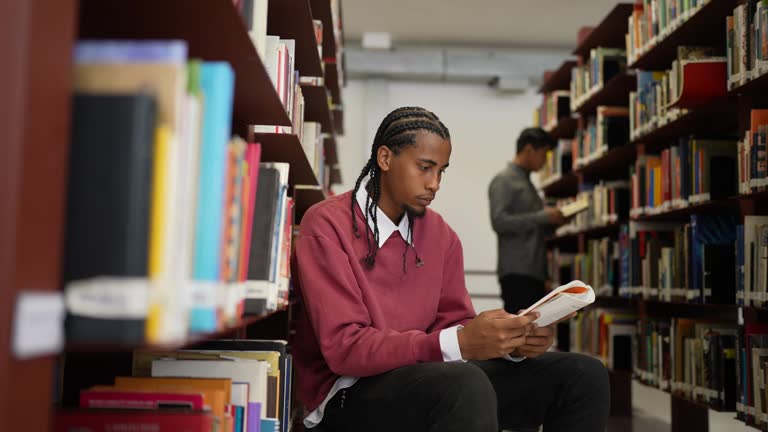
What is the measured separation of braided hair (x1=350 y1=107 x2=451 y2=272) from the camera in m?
1.67

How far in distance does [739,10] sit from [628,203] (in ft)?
5.42

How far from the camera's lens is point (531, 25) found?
648 cm

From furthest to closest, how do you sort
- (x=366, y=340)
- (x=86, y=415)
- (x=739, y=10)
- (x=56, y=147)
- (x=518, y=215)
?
1. (x=518, y=215)
2. (x=739, y=10)
3. (x=366, y=340)
4. (x=86, y=415)
5. (x=56, y=147)

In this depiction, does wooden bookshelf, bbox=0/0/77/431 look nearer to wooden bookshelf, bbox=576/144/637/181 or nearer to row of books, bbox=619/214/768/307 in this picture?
row of books, bbox=619/214/768/307

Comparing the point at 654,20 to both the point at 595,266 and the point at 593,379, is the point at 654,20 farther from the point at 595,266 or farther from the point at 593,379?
the point at 593,379

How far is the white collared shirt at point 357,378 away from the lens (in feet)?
4.57

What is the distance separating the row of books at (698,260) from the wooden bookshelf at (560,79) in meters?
1.60

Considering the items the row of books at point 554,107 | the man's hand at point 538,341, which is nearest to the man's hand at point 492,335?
the man's hand at point 538,341

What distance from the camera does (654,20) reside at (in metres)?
3.42

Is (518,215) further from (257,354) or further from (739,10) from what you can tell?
(257,354)

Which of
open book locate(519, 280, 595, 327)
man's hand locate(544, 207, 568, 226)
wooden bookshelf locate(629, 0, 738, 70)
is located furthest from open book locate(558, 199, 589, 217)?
open book locate(519, 280, 595, 327)

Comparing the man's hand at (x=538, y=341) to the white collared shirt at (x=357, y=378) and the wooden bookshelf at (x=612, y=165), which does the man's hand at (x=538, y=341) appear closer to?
the white collared shirt at (x=357, y=378)

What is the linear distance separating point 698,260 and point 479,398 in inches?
76.1

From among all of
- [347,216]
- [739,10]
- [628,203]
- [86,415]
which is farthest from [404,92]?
[86,415]
